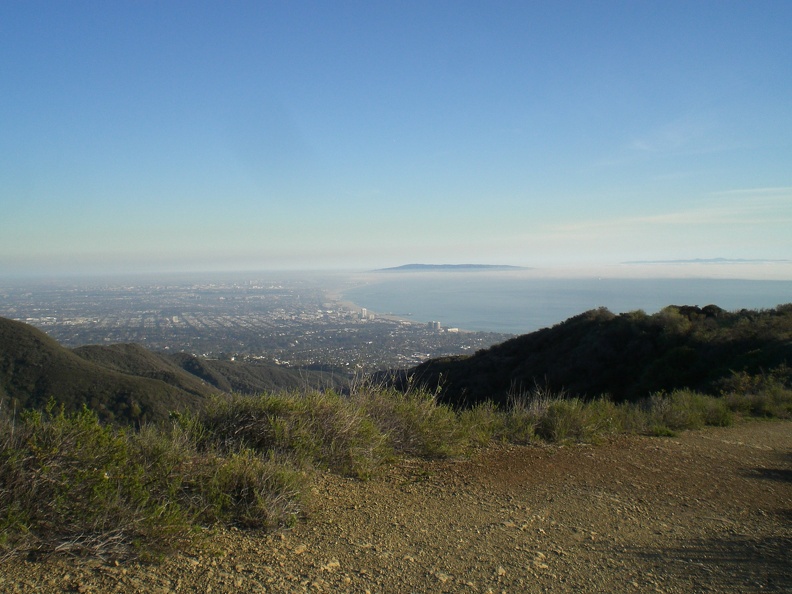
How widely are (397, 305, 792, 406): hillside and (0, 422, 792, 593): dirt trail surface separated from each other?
345 inches

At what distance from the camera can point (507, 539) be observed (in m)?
4.07

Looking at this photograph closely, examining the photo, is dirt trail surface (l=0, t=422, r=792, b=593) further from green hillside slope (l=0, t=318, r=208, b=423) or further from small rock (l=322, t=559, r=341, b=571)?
green hillside slope (l=0, t=318, r=208, b=423)

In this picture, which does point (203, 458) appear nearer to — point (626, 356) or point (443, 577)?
point (443, 577)

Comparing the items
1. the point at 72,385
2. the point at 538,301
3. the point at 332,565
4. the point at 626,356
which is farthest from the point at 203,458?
the point at 538,301

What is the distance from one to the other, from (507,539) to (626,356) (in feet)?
61.8

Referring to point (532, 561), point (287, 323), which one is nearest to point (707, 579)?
point (532, 561)

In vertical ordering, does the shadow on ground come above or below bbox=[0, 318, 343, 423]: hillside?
above

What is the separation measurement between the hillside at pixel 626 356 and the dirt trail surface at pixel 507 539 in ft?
28.7

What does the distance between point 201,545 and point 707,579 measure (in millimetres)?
3216

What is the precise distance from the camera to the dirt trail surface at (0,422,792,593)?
10.6 feet

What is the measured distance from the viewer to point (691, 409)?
9.46m

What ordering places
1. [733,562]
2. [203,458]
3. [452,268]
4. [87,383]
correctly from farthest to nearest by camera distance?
[452,268] < [87,383] < [203,458] < [733,562]

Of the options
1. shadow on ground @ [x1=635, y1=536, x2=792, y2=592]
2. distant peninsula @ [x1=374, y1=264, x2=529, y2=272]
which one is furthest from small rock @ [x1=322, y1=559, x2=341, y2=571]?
distant peninsula @ [x1=374, y1=264, x2=529, y2=272]

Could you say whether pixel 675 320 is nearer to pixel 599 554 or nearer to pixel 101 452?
pixel 599 554
